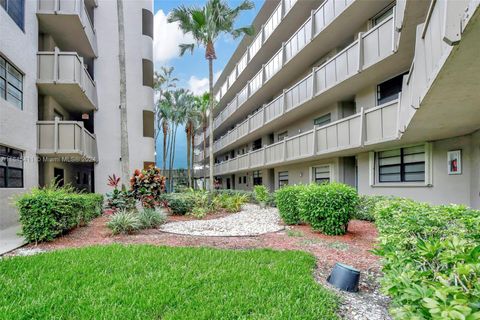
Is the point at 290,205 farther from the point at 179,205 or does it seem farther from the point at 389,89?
the point at 389,89

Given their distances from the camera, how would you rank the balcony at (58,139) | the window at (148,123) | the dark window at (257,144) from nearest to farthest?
the balcony at (58,139)
the window at (148,123)
the dark window at (257,144)

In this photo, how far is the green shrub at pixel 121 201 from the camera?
10.1 meters

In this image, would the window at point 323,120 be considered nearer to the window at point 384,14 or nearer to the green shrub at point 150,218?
the window at point 384,14

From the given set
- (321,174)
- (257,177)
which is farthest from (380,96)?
(257,177)

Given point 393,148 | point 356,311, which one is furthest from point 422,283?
point 393,148

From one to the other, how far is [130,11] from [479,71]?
18.9 m

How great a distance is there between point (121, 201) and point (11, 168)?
3.91 meters

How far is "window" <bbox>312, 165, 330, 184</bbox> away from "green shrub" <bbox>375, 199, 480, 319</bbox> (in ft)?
39.4

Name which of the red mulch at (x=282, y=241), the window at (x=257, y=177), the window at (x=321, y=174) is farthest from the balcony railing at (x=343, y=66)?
the window at (x=257, y=177)

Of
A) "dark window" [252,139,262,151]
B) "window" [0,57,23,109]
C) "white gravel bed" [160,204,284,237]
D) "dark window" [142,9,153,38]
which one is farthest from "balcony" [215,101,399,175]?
"window" [0,57,23,109]

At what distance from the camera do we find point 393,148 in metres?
11.7

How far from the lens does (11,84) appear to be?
10125 millimetres

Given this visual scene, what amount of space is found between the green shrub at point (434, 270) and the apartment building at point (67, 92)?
1085cm

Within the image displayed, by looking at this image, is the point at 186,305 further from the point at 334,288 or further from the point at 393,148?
the point at 393,148
